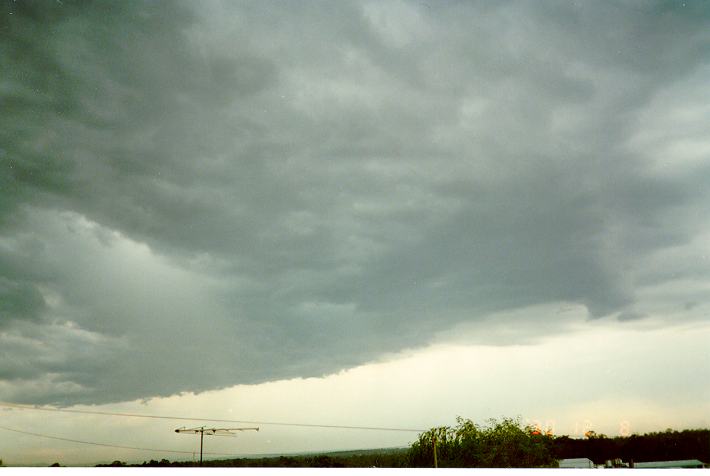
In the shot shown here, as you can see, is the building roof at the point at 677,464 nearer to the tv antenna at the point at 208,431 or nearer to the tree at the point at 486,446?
the tree at the point at 486,446

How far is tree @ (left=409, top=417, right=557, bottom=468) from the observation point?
426cm

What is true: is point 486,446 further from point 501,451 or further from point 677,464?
point 677,464

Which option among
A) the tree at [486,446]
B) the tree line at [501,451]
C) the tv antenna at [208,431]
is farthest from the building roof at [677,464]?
the tv antenna at [208,431]

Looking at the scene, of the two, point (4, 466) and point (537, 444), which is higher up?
point (4, 466)

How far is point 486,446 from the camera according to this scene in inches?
207

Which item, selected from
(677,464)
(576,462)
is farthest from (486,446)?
(677,464)

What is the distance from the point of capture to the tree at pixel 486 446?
14.0ft
